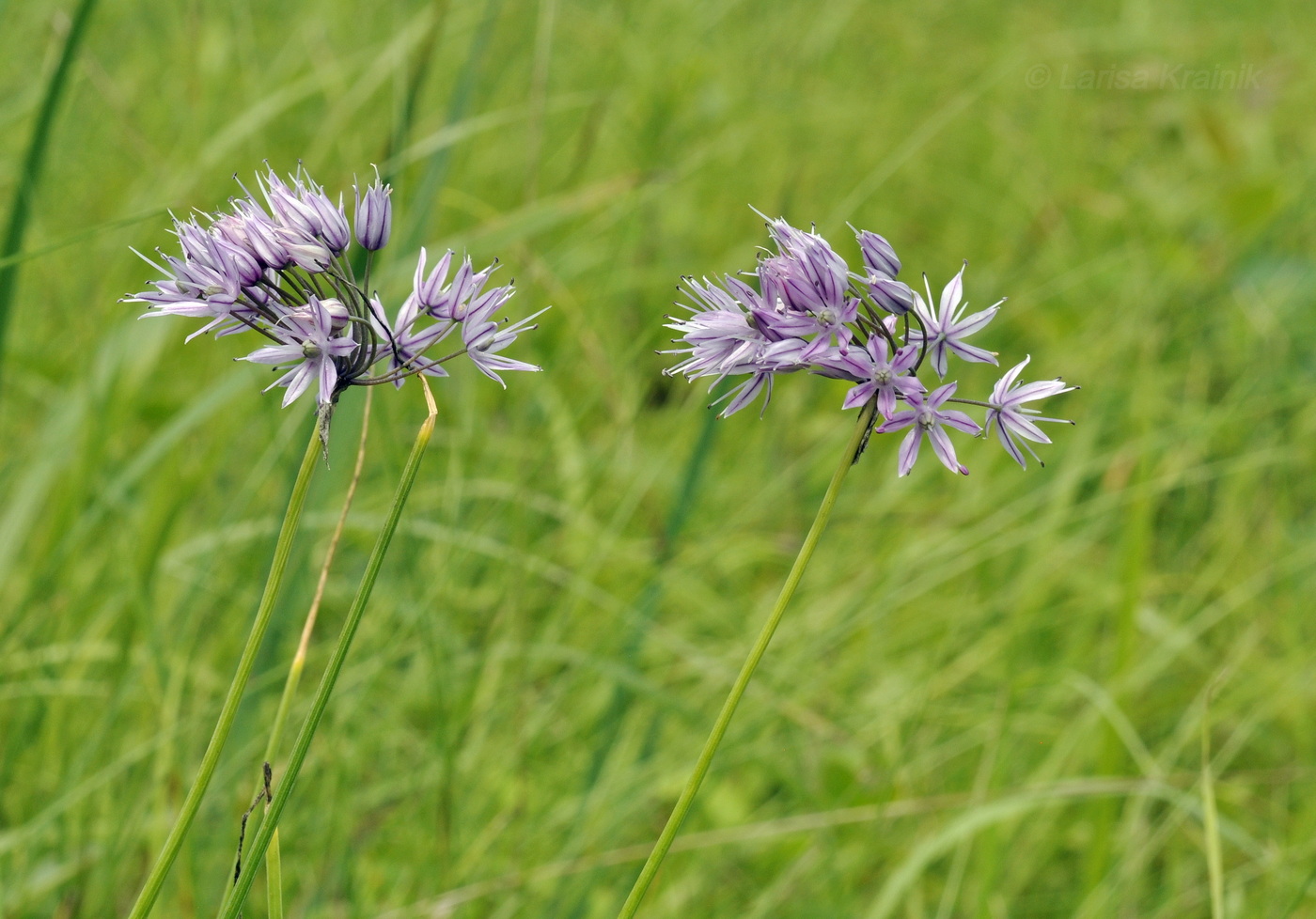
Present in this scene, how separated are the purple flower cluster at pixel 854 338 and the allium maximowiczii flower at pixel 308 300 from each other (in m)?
0.21

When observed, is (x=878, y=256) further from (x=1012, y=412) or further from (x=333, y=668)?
(x=333, y=668)

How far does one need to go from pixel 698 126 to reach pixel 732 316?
3844 mm

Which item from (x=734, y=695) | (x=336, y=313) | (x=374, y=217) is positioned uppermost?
(x=374, y=217)

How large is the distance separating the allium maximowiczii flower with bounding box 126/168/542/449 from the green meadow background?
65 cm

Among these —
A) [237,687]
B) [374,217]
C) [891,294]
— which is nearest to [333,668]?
[237,687]

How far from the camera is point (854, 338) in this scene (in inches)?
40.3

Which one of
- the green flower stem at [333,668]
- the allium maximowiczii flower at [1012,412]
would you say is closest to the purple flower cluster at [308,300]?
the green flower stem at [333,668]

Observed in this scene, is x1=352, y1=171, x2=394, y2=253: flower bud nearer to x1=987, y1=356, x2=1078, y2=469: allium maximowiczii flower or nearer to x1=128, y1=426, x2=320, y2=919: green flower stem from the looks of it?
x1=128, y1=426, x2=320, y2=919: green flower stem

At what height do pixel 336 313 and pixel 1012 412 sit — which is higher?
pixel 336 313

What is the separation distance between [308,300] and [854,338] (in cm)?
48

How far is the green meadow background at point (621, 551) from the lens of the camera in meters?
1.91

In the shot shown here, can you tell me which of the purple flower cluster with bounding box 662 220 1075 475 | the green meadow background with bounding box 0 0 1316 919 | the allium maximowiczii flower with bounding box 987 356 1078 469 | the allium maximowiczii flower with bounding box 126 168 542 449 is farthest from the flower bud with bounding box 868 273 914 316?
the green meadow background with bounding box 0 0 1316 919

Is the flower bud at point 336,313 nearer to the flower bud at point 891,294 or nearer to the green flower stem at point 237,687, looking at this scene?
the green flower stem at point 237,687

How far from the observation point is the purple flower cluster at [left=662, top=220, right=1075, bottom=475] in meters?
0.97
